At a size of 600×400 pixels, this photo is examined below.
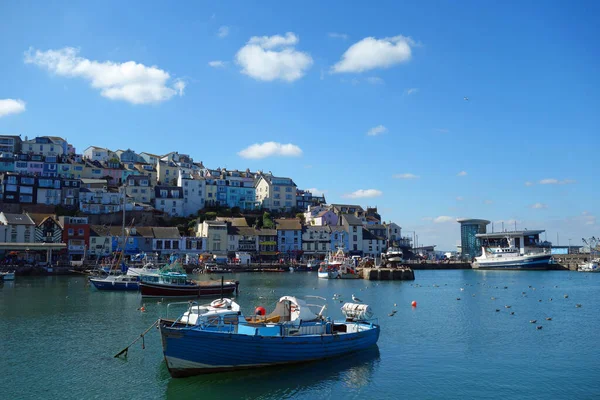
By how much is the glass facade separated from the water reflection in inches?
5235

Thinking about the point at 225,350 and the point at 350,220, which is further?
the point at 350,220

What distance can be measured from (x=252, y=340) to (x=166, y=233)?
276ft

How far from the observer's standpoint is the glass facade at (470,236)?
149 m

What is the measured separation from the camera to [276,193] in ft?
433

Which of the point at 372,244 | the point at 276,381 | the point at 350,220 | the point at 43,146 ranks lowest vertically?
the point at 276,381

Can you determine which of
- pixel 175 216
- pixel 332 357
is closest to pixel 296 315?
pixel 332 357

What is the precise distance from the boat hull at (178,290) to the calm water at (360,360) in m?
4.57

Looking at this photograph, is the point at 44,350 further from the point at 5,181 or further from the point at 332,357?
the point at 5,181

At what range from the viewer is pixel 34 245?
85.3 metres

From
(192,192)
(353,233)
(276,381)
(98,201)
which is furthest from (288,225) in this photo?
(276,381)

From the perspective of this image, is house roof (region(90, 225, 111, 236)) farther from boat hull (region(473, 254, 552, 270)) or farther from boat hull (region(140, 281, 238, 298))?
boat hull (region(473, 254, 552, 270))

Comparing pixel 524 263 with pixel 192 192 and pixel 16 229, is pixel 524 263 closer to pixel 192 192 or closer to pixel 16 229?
pixel 192 192

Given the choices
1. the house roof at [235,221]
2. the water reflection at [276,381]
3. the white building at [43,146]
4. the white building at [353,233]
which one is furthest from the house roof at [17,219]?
the water reflection at [276,381]

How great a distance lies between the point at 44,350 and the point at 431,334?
23944mm
